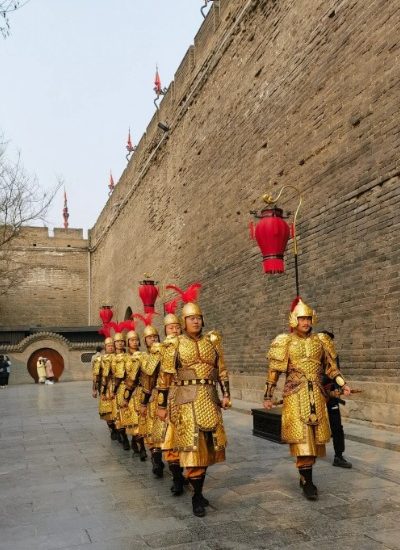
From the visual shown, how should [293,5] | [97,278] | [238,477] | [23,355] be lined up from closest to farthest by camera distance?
1. [238,477]
2. [293,5]
3. [23,355]
4. [97,278]

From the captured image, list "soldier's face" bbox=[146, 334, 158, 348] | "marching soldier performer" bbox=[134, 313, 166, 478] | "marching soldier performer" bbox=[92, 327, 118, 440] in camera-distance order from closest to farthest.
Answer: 1. "marching soldier performer" bbox=[134, 313, 166, 478]
2. "soldier's face" bbox=[146, 334, 158, 348]
3. "marching soldier performer" bbox=[92, 327, 118, 440]

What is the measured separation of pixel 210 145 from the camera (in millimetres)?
14297

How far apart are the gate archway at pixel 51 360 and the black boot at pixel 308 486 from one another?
23.3 m

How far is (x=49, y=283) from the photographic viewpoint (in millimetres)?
33344

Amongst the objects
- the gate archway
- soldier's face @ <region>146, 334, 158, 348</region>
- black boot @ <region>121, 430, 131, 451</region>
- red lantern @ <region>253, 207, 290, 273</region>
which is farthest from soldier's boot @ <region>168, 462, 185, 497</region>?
the gate archway

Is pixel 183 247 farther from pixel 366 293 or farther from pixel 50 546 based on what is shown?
pixel 50 546

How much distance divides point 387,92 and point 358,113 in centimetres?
66

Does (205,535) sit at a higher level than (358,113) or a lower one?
lower

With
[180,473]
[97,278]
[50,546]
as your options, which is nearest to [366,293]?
[180,473]

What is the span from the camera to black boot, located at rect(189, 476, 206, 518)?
386 cm

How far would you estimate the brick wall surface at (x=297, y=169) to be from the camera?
738 cm

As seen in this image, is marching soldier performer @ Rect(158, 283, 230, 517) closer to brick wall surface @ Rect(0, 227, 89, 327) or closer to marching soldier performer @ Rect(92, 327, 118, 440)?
marching soldier performer @ Rect(92, 327, 118, 440)

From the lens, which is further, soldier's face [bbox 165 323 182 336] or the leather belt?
soldier's face [bbox 165 323 182 336]

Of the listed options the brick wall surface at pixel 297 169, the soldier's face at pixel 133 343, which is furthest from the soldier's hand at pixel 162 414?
the brick wall surface at pixel 297 169
